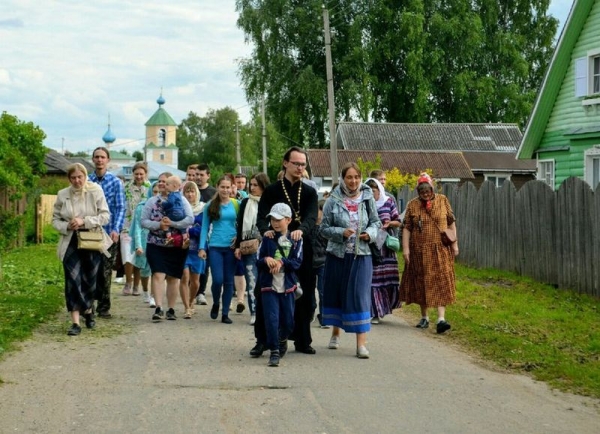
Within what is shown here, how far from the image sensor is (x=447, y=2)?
53062 millimetres

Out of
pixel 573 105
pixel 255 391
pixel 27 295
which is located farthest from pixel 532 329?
pixel 573 105

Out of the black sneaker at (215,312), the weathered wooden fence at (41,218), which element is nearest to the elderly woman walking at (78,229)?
the black sneaker at (215,312)

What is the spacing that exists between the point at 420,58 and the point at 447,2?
187 inches

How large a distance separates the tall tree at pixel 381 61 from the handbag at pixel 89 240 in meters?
38.7

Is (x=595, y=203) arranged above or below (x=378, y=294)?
above

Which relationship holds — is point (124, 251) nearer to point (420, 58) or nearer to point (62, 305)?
point (62, 305)

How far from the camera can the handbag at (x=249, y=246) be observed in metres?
11.6

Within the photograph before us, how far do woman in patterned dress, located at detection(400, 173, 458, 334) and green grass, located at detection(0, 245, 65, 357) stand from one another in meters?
4.56

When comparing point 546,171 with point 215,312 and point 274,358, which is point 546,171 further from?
point 274,358

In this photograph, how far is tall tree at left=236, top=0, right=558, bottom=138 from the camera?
1986 inches

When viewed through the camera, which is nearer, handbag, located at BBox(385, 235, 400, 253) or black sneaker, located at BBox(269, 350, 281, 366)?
black sneaker, located at BBox(269, 350, 281, 366)

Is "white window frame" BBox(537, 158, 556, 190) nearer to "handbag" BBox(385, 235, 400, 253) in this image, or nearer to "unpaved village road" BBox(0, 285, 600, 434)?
"handbag" BBox(385, 235, 400, 253)

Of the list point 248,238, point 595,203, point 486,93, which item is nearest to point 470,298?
point 595,203

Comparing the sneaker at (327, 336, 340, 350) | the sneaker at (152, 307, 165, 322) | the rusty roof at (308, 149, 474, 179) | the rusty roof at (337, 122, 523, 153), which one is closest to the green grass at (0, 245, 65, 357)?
the sneaker at (152, 307, 165, 322)
